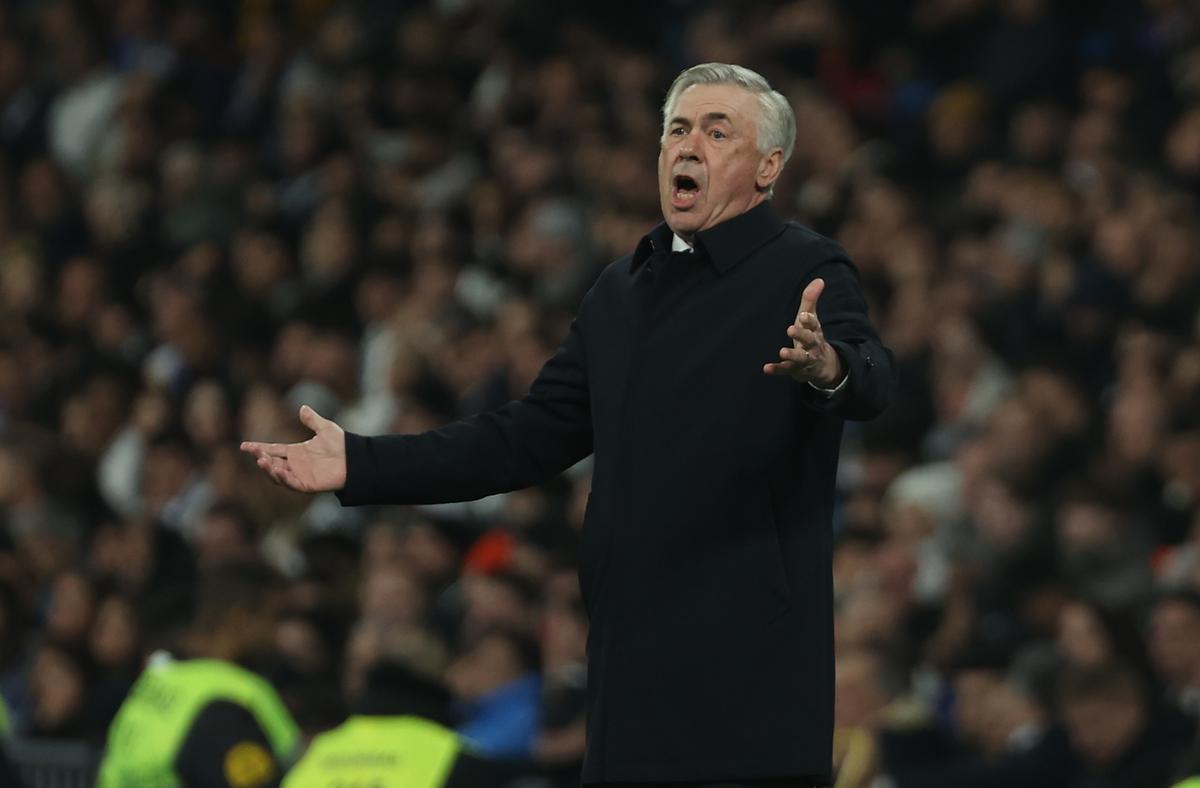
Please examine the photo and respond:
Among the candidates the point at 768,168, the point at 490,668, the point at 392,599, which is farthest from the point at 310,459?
the point at 392,599

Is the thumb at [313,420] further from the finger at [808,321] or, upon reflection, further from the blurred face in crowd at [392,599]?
the blurred face in crowd at [392,599]

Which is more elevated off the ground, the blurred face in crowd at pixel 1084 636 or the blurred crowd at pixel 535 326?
the blurred crowd at pixel 535 326

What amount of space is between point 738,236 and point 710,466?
0.41 metres

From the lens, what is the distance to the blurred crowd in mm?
7832

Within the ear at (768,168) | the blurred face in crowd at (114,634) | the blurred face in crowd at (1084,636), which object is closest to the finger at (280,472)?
the ear at (768,168)

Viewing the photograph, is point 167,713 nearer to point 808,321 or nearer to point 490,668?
point 490,668

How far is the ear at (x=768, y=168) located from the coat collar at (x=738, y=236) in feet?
0.11

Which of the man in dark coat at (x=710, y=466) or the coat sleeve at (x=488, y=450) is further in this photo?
the coat sleeve at (x=488, y=450)

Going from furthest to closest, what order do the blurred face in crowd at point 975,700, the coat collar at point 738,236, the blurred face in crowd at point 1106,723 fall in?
the blurred face in crowd at point 975,700
the blurred face in crowd at point 1106,723
the coat collar at point 738,236

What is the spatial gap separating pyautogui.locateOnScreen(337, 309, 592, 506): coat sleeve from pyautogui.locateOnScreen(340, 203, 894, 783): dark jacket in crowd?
0.02 metres

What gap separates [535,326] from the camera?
10625mm

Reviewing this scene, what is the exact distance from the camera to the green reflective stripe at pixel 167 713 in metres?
6.30

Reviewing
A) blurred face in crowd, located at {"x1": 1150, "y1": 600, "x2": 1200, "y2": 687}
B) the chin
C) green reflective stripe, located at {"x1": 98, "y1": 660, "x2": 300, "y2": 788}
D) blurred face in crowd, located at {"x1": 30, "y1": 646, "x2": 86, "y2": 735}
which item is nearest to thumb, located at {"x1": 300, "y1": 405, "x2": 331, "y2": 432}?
the chin

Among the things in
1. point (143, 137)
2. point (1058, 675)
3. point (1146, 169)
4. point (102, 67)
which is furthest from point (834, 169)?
point (102, 67)
